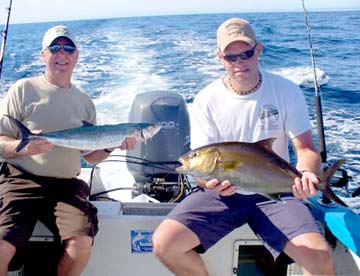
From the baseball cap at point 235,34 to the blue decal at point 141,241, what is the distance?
117 cm

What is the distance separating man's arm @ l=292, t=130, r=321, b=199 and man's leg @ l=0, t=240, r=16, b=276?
144 centimetres

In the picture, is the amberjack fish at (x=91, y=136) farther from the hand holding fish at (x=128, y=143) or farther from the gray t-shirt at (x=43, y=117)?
the gray t-shirt at (x=43, y=117)

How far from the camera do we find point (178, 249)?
2260 millimetres

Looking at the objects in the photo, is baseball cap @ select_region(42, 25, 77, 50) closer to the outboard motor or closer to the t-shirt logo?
the outboard motor

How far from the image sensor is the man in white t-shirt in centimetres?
225

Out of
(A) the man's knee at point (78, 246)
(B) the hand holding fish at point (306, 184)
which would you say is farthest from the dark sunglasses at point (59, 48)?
(B) the hand holding fish at point (306, 184)

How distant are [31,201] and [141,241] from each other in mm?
676

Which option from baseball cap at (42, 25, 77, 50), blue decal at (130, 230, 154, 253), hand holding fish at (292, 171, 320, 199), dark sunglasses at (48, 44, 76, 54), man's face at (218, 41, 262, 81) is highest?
baseball cap at (42, 25, 77, 50)

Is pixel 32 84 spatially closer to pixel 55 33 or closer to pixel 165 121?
pixel 55 33

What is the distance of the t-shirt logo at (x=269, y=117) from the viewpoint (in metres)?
2.51

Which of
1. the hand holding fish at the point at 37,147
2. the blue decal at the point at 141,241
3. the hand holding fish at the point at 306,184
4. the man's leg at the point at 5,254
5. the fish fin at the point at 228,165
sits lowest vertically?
the man's leg at the point at 5,254

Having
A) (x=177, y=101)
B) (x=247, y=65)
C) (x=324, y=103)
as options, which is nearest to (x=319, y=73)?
(x=324, y=103)

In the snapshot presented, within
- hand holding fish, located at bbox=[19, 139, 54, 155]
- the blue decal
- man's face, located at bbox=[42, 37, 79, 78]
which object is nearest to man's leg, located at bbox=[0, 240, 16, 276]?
hand holding fish, located at bbox=[19, 139, 54, 155]

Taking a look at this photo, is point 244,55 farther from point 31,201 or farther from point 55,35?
point 31,201
